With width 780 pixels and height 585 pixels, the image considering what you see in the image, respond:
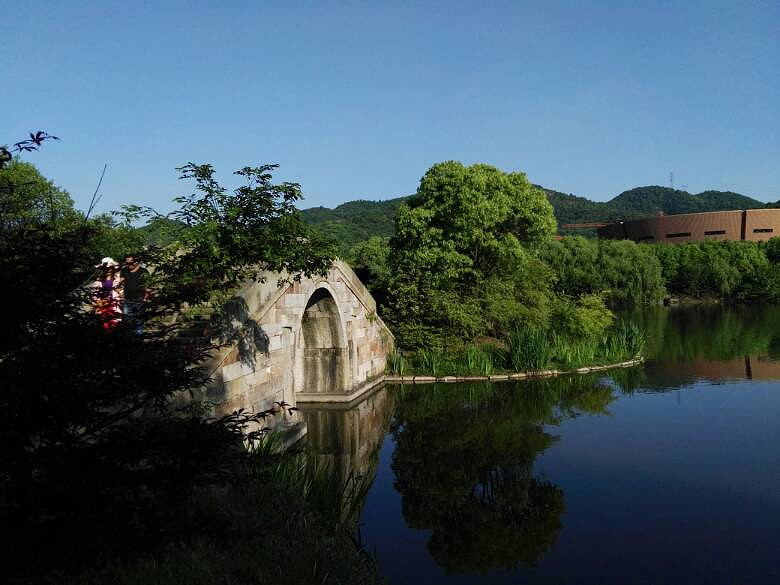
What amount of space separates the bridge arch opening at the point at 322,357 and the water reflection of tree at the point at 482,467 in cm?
192

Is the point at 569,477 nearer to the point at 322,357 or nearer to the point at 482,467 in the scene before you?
the point at 482,467

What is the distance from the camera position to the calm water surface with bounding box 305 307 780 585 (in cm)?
824

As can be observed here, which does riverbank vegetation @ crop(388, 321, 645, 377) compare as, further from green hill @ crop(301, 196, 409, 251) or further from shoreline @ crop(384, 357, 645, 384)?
green hill @ crop(301, 196, 409, 251)

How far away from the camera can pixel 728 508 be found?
9.75 metres

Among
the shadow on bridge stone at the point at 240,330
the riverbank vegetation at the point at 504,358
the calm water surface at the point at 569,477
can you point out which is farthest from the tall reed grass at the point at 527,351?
the shadow on bridge stone at the point at 240,330

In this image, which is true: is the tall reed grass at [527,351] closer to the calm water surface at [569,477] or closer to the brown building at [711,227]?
the calm water surface at [569,477]

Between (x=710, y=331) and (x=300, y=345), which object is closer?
(x=300, y=345)

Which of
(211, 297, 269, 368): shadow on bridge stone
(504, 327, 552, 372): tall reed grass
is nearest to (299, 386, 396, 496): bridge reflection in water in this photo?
(211, 297, 269, 368): shadow on bridge stone

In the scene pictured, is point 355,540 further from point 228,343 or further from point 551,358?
point 551,358

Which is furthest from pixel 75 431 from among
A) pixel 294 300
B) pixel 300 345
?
pixel 300 345

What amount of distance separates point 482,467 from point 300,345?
695 cm

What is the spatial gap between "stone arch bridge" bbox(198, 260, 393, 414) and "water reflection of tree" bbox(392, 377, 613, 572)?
1.89m

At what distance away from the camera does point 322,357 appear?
17.3 meters

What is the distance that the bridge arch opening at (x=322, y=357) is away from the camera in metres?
17.0
